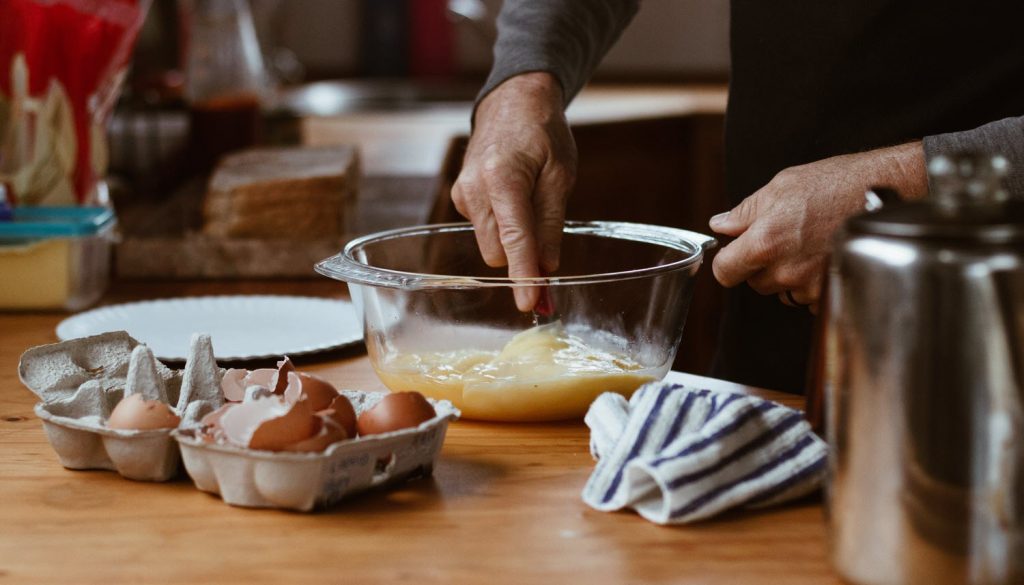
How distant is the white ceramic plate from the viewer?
1.25 meters

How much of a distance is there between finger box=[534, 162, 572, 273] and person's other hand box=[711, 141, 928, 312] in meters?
0.18

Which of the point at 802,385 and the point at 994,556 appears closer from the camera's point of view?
the point at 994,556

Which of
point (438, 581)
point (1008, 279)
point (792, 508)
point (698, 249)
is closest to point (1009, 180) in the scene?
point (698, 249)

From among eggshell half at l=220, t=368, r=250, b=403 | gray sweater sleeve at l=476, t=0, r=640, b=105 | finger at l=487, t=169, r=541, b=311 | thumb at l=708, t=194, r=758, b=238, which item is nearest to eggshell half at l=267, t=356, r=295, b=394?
eggshell half at l=220, t=368, r=250, b=403

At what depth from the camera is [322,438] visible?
0.76m

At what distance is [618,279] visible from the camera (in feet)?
3.22

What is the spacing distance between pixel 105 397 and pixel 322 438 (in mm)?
213

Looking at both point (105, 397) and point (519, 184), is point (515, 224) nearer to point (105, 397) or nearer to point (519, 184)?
point (519, 184)

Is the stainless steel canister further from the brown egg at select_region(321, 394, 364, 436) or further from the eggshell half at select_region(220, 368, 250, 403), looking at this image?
the eggshell half at select_region(220, 368, 250, 403)

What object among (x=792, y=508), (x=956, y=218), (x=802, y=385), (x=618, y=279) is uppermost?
(x=956, y=218)

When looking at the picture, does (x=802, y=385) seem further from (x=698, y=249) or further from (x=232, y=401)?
(x=232, y=401)

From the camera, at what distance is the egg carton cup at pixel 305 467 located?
761 millimetres

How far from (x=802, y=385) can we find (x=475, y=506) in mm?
874

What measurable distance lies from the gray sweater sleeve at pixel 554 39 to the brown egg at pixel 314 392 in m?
A: 0.62
